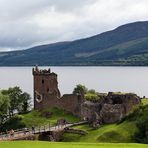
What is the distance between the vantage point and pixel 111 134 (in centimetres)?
6081

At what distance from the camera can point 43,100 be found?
90.0m

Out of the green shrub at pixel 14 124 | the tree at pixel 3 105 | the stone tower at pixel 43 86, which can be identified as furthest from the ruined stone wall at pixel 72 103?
the tree at pixel 3 105

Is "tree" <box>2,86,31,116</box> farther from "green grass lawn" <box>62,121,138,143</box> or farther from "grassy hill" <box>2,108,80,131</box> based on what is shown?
"green grass lawn" <box>62,121,138,143</box>

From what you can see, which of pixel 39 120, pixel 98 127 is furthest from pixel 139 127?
pixel 39 120

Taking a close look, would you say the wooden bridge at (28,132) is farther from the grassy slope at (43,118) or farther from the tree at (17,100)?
the tree at (17,100)

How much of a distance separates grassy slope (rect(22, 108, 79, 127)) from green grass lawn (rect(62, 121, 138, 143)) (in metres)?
12.9

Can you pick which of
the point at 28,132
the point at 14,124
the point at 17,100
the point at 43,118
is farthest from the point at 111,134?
the point at 17,100

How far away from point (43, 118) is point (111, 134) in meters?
24.7

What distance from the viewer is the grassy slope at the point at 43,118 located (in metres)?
79.9

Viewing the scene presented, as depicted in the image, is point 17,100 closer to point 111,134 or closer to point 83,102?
point 83,102

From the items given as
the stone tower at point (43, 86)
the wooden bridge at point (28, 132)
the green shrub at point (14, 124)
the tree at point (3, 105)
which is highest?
the stone tower at point (43, 86)

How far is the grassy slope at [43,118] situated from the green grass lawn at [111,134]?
12.9m

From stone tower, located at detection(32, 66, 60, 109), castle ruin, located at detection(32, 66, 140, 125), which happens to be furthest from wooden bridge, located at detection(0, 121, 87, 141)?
stone tower, located at detection(32, 66, 60, 109)

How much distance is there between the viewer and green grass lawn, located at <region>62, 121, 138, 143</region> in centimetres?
5956
